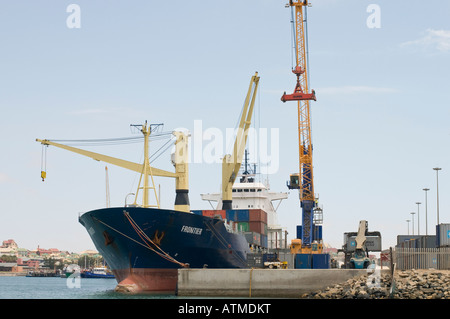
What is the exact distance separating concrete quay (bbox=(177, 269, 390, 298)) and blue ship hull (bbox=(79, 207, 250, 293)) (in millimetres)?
6469

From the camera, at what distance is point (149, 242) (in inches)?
1935

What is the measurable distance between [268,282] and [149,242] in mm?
10412

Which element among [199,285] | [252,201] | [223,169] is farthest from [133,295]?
[252,201]

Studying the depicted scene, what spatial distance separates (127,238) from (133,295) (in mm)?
4118

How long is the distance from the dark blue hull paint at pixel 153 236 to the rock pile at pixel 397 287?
12152mm

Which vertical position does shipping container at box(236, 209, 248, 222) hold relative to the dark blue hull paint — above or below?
above

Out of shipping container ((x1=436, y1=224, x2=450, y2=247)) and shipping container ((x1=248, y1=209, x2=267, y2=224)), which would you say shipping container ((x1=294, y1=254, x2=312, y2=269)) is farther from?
shipping container ((x1=436, y1=224, x2=450, y2=247))

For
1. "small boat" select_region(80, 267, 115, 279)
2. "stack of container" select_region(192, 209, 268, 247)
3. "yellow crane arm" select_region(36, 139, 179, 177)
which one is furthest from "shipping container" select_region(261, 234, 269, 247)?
"small boat" select_region(80, 267, 115, 279)

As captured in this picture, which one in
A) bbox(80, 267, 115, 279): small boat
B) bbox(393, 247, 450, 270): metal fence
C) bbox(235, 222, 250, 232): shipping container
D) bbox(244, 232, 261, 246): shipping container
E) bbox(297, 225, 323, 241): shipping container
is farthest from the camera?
bbox(80, 267, 115, 279): small boat

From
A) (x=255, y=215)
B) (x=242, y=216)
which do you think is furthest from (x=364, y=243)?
(x=242, y=216)

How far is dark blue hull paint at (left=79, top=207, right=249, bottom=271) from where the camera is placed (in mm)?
48844

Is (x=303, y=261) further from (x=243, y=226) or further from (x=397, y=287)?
(x=397, y=287)

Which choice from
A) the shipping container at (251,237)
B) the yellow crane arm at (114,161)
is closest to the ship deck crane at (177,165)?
the yellow crane arm at (114,161)
